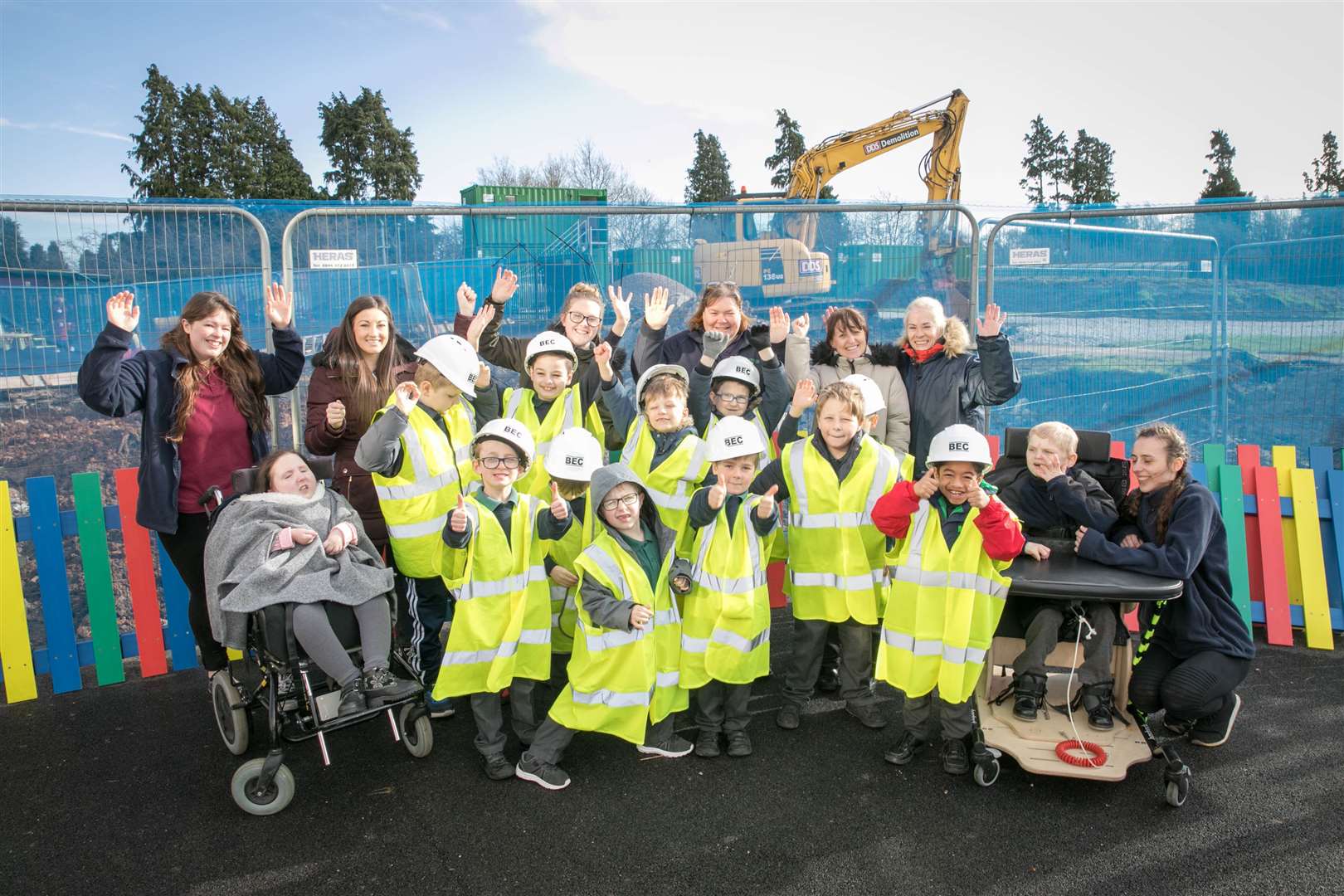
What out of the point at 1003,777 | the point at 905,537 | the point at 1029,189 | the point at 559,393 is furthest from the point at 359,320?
the point at 1029,189

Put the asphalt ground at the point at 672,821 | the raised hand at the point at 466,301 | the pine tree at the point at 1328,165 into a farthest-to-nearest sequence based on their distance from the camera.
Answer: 1. the pine tree at the point at 1328,165
2. the raised hand at the point at 466,301
3. the asphalt ground at the point at 672,821

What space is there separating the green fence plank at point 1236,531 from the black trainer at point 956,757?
2.66 m

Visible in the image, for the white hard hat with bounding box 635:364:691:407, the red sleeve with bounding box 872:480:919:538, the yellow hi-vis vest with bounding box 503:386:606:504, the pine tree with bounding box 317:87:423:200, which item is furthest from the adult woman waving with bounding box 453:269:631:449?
the pine tree with bounding box 317:87:423:200

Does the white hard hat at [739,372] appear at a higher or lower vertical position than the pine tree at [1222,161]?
lower

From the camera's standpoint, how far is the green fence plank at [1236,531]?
533 cm

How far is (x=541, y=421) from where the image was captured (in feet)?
14.9

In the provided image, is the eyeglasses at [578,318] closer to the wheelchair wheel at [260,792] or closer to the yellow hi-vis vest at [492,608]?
the yellow hi-vis vest at [492,608]

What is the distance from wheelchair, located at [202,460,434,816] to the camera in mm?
3537

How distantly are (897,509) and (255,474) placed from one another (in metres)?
2.97

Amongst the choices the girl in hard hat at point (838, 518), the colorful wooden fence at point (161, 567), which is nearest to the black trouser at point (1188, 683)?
the girl in hard hat at point (838, 518)

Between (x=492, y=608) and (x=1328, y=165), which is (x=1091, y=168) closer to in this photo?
(x=1328, y=165)

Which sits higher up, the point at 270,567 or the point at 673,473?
the point at 673,473

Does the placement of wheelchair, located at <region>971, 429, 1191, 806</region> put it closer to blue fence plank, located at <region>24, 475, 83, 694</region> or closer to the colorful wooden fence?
the colorful wooden fence

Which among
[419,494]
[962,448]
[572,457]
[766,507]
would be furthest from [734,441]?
[419,494]
